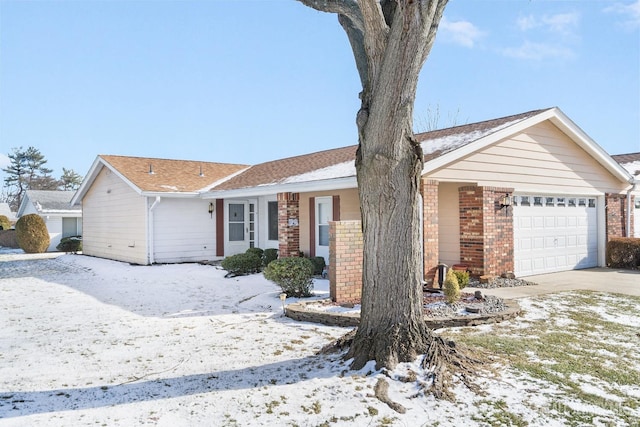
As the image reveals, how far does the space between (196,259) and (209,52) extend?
729 cm

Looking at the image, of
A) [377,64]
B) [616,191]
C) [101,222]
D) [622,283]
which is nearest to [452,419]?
[377,64]

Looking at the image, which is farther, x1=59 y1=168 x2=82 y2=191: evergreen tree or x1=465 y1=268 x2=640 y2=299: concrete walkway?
x1=59 y1=168 x2=82 y2=191: evergreen tree

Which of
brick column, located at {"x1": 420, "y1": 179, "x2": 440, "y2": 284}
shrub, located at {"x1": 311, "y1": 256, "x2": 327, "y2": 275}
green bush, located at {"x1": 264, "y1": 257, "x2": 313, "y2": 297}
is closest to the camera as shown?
green bush, located at {"x1": 264, "y1": 257, "x2": 313, "y2": 297}

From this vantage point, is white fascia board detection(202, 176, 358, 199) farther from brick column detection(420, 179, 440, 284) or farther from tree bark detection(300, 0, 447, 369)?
tree bark detection(300, 0, 447, 369)

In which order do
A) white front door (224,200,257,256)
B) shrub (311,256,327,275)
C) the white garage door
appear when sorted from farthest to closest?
white front door (224,200,257,256)
shrub (311,256,327,275)
the white garage door

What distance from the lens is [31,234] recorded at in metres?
23.9

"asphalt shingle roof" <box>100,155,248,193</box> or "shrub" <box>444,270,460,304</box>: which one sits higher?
"asphalt shingle roof" <box>100,155,248,193</box>

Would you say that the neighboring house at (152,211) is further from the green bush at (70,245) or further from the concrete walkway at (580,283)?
the concrete walkway at (580,283)

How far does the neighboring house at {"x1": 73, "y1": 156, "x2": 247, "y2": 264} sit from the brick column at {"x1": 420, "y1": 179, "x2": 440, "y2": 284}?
357 inches

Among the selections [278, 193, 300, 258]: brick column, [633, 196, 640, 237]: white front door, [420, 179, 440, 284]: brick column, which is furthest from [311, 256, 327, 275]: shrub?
[633, 196, 640, 237]: white front door

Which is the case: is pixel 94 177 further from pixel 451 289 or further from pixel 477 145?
pixel 451 289

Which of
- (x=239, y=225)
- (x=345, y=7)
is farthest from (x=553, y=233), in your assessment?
(x=239, y=225)

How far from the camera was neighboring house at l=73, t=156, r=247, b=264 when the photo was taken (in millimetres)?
A: 15562

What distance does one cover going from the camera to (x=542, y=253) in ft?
41.2
